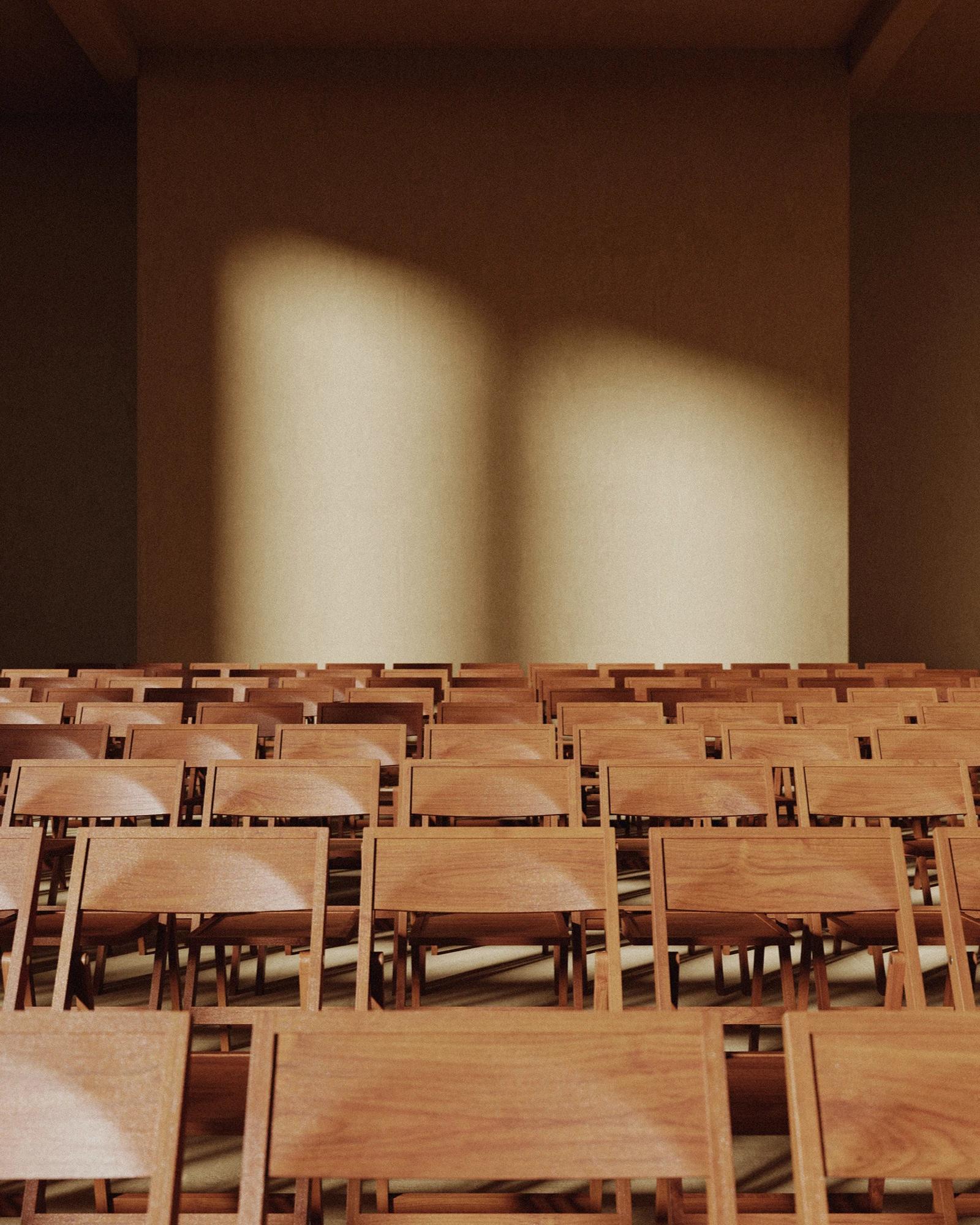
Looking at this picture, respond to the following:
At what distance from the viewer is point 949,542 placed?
498 inches

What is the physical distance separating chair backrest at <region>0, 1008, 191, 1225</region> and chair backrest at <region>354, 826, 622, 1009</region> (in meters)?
0.89

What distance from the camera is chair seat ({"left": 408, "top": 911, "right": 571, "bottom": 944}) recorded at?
263 centimetres

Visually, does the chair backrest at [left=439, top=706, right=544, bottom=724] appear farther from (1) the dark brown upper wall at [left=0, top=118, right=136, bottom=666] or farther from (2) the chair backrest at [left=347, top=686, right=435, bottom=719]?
(1) the dark brown upper wall at [left=0, top=118, right=136, bottom=666]

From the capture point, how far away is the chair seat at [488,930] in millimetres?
2629

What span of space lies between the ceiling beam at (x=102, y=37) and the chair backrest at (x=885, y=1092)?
11084 millimetres

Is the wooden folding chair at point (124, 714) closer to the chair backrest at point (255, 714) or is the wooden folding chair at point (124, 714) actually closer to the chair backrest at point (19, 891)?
the chair backrest at point (255, 714)

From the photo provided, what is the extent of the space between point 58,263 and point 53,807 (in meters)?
11.5

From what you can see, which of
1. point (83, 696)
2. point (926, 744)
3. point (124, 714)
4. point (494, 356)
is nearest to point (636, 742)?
point (926, 744)

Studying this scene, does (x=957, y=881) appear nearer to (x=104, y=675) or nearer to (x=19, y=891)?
(x=19, y=891)

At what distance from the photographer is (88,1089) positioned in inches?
47.3

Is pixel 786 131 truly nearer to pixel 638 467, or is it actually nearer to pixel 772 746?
pixel 638 467

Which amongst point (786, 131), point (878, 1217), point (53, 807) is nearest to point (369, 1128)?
point (878, 1217)

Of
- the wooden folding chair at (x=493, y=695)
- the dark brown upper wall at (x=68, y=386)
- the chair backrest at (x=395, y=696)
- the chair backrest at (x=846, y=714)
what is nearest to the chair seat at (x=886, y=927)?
the chair backrest at (x=846, y=714)

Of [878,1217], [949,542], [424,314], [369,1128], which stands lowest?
[878,1217]
